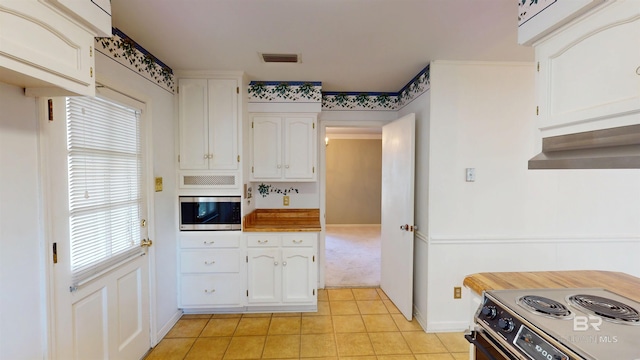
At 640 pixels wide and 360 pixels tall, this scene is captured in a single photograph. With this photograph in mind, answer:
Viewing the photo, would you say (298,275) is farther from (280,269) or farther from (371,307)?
(371,307)

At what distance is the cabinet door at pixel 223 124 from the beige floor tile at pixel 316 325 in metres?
1.64

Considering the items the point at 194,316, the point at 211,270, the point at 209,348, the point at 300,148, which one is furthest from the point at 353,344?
the point at 300,148

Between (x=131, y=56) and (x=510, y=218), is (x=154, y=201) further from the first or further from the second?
(x=510, y=218)

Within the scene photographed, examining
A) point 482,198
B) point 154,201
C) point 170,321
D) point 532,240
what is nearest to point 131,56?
point 154,201

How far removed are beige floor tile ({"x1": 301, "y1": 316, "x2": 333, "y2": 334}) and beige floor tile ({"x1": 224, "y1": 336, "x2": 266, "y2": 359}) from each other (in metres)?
0.40

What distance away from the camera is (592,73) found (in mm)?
1042

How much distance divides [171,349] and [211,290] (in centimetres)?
56

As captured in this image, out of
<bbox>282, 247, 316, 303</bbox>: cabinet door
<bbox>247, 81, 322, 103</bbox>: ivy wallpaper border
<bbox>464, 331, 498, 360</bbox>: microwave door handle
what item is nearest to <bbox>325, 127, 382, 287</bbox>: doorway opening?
<bbox>247, 81, 322, 103</bbox>: ivy wallpaper border

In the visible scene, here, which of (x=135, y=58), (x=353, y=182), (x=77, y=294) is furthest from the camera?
(x=353, y=182)

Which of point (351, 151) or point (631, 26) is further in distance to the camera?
point (351, 151)

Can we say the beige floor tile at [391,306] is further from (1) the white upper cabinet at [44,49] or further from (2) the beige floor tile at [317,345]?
(1) the white upper cabinet at [44,49]

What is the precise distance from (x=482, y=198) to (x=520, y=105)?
871 mm

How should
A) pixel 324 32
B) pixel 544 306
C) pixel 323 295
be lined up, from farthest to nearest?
pixel 323 295 < pixel 324 32 < pixel 544 306

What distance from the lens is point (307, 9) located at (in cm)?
156
